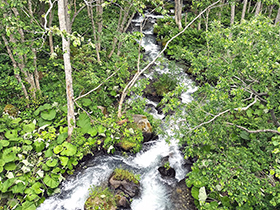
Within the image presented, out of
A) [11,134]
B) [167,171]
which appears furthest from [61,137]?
[167,171]

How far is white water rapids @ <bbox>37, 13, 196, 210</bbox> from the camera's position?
619cm

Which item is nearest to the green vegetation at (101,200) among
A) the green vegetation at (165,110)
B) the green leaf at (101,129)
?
the green vegetation at (165,110)

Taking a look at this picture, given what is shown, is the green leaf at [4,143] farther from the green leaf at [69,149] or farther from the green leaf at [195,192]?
the green leaf at [195,192]

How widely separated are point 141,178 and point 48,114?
15.3 feet

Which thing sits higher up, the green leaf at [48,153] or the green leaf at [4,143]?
the green leaf at [4,143]

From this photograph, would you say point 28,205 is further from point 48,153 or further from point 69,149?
point 69,149

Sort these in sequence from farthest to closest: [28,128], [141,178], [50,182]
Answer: [141,178], [28,128], [50,182]

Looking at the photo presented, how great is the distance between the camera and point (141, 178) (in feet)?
23.6

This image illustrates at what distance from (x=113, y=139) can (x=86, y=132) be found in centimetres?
118

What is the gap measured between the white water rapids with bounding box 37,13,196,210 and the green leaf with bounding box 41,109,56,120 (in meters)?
2.49

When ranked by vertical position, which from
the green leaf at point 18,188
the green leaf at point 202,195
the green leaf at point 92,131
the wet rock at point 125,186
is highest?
the green leaf at point 18,188

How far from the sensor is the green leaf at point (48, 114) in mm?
7388

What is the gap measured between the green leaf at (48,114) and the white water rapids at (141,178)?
8.19 ft

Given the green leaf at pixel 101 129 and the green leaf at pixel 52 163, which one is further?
the green leaf at pixel 101 129
